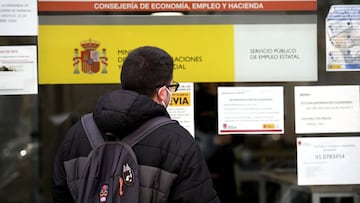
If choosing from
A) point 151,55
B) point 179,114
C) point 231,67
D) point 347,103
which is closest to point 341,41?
point 347,103

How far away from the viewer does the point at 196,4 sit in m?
4.05

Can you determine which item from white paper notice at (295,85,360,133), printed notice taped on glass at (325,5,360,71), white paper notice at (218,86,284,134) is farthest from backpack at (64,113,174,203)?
printed notice taped on glass at (325,5,360,71)

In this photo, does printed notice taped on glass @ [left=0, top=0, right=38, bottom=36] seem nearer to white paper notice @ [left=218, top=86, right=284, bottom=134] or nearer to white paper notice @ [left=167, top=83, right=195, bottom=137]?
white paper notice @ [left=167, top=83, right=195, bottom=137]

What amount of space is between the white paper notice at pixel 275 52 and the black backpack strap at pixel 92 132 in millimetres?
1722

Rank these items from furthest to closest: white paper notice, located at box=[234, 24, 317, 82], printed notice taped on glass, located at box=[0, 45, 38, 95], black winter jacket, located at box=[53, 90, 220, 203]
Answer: white paper notice, located at box=[234, 24, 317, 82] → printed notice taped on glass, located at box=[0, 45, 38, 95] → black winter jacket, located at box=[53, 90, 220, 203]

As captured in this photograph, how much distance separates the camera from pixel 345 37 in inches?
164

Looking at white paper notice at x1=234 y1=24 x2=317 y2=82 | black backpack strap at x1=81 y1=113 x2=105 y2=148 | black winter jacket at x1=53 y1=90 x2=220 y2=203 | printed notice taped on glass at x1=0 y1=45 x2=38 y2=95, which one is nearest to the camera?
black winter jacket at x1=53 y1=90 x2=220 y2=203

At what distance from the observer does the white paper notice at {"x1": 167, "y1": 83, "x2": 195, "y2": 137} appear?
4035 mm

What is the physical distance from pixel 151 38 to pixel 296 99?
3.64ft

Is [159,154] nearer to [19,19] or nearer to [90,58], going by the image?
[90,58]

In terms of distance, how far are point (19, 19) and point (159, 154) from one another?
6.72 ft

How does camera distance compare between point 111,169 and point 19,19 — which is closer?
point 111,169

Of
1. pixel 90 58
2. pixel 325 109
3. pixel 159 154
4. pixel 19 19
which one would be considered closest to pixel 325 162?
pixel 325 109

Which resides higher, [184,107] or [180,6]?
[180,6]
